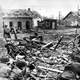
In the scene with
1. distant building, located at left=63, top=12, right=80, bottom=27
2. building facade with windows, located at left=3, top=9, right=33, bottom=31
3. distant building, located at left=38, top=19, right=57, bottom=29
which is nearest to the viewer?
building facade with windows, located at left=3, top=9, right=33, bottom=31

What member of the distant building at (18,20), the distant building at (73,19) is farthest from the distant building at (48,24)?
the distant building at (73,19)

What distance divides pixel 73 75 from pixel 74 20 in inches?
1344

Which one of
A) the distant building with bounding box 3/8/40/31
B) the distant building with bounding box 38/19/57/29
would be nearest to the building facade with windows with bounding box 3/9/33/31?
the distant building with bounding box 3/8/40/31

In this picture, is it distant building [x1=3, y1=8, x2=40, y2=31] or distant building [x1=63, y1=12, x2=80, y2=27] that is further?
distant building [x1=63, y1=12, x2=80, y2=27]

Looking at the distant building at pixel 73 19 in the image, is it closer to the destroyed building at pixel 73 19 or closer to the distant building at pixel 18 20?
the destroyed building at pixel 73 19

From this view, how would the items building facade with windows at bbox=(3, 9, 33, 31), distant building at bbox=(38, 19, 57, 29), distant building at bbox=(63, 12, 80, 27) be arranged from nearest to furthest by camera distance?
1. building facade with windows at bbox=(3, 9, 33, 31)
2. distant building at bbox=(38, 19, 57, 29)
3. distant building at bbox=(63, 12, 80, 27)

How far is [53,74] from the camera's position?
26.9ft

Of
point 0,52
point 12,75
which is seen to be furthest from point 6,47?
point 12,75

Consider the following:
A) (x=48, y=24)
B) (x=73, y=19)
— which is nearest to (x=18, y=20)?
(x=48, y=24)

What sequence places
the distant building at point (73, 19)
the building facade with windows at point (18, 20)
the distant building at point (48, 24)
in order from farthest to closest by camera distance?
the distant building at point (73, 19), the distant building at point (48, 24), the building facade with windows at point (18, 20)

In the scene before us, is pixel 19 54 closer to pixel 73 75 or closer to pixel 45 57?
pixel 45 57

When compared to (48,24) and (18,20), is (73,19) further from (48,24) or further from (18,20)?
(18,20)

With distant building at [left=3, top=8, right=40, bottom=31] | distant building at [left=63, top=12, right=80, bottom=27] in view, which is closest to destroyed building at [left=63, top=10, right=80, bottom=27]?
distant building at [left=63, top=12, right=80, bottom=27]

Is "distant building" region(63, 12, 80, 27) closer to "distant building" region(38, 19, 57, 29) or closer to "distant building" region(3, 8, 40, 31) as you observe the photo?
"distant building" region(38, 19, 57, 29)
